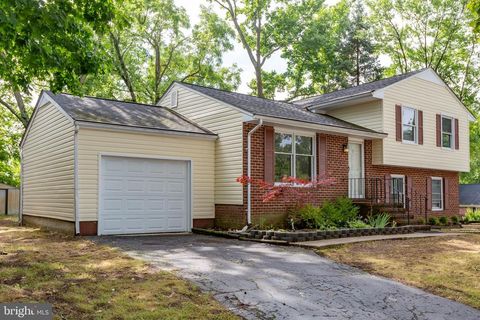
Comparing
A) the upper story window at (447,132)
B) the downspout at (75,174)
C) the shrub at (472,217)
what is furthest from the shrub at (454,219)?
the downspout at (75,174)

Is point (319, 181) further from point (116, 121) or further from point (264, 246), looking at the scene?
point (116, 121)

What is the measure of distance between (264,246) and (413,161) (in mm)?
9485

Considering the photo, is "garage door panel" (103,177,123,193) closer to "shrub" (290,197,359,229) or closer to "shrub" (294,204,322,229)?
"shrub" (290,197,359,229)

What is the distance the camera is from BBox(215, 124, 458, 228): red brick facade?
12438 millimetres

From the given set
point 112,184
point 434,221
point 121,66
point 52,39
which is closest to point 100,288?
point 52,39

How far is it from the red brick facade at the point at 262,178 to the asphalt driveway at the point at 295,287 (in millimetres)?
3555

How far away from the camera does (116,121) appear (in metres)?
12.0

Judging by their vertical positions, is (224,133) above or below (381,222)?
above

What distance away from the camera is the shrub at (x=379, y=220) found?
42.6ft

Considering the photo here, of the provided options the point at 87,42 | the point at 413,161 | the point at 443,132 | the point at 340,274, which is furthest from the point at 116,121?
the point at 443,132

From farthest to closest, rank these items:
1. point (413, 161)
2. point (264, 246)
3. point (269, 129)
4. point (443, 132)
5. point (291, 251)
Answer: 1. point (443, 132)
2. point (413, 161)
3. point (269, 129)
4. point (264, 246)
5. point (291, 251)

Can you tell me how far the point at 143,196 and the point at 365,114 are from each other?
29.1 ft

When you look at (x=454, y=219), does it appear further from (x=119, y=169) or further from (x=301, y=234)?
(x=119, y=169)

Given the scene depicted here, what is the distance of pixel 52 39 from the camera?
26.2 feet
